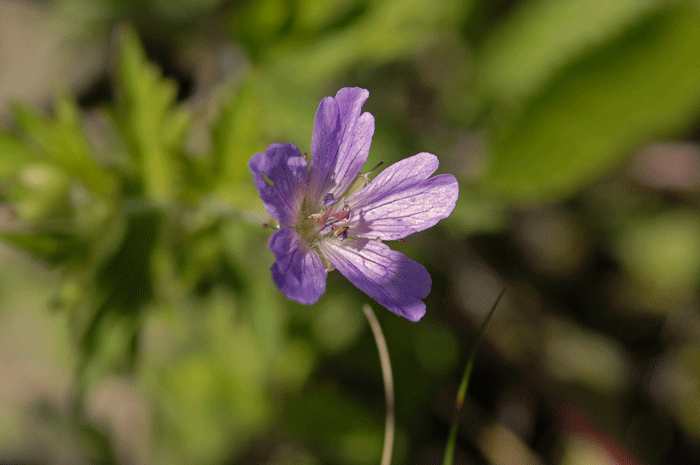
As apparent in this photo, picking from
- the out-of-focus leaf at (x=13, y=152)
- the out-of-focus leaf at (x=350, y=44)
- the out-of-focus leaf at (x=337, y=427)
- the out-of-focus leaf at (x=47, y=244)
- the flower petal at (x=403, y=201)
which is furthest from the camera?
the out-of-focus leaf at (x=337, y=427)

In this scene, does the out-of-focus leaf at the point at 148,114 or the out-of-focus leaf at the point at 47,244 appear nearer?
the out-of-focus leaf at the point at 47,244

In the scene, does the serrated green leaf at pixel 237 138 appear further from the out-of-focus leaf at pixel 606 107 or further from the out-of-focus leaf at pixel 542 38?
the out-of-focus leaf at pixel 542 38

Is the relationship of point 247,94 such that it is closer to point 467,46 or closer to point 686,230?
point 467,46

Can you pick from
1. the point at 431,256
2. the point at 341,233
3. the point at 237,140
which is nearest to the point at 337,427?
the point at 431,256

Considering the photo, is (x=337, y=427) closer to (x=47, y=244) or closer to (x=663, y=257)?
(x=47, y=244)

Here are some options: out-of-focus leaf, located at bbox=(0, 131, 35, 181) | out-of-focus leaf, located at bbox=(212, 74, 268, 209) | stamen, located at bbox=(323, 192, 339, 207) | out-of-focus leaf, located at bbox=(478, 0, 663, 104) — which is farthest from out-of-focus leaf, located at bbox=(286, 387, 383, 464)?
out-of-focus leaf, located at bbox=(478, 0, 663, 104)

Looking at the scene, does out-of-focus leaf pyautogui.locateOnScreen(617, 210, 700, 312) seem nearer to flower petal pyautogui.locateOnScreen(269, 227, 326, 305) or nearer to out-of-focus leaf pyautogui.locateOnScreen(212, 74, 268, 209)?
out-of-focus leaf pyautogui.locateOnScreen(212, 74, 268, 209)

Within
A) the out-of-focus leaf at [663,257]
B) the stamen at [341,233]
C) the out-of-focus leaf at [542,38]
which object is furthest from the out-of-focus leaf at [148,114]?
the out-of-focus leaf at [663,257]
